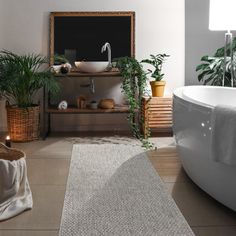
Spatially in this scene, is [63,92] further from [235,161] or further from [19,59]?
[235,161]

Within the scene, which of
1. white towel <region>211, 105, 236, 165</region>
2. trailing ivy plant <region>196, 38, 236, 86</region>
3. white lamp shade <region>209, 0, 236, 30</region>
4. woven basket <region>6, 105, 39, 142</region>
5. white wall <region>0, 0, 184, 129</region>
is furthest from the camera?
white wall <region>0, 0, 184, 129</region>

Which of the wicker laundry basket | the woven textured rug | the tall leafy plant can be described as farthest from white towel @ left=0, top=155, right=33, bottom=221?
the tall leafy plant

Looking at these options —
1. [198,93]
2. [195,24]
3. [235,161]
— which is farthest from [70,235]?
[195,24]

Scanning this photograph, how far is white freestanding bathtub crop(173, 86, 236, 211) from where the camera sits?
239 cm

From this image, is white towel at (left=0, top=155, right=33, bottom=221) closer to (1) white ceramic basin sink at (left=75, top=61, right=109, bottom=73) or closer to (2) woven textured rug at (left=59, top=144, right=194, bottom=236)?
(2) woven textured rug at (left=59, top=144, right=194, bottom=236)

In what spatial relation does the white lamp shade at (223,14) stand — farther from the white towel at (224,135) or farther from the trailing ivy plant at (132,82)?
the white towel at (224,135)

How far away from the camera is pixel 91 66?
464cm

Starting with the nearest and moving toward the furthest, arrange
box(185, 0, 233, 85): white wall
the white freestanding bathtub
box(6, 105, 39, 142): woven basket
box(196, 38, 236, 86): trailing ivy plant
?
1. the white freestanding bathtub
2. box(6, 105, 39, 142): woven basket
3. box(196, 38, 236, 86): trailing ivy plant
4. box(185, 0, 233, 85): white wall

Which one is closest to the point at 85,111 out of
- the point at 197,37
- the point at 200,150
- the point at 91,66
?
the point at 91,66

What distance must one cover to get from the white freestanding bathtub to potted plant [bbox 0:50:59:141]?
1695 mm

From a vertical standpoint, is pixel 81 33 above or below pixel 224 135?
above

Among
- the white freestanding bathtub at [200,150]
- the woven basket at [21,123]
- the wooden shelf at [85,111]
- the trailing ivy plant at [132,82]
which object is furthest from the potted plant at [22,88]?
the white freestanding bathtub at [200,150]

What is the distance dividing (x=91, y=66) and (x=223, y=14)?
152cm

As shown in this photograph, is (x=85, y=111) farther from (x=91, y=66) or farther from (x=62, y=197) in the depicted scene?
(x=62, y=197)
